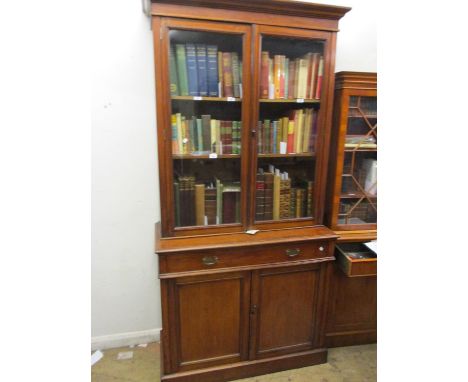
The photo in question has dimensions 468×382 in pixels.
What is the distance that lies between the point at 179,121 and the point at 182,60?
0.99 feet

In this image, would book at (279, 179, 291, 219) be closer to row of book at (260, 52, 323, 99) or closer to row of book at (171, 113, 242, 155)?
row of book at (171, 113, 242, 155)

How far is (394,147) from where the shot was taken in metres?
0.52

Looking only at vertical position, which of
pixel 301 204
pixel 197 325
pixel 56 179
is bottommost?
pixel 197 325

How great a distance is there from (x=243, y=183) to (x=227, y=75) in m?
0.58

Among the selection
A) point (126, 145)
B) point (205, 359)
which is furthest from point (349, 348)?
point (126, 145)

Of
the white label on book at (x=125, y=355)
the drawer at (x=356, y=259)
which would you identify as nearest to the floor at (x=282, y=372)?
the white label on book at (x=125, y=355)

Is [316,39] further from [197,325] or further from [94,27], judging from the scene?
[197,325]

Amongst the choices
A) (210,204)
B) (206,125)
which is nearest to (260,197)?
(210,204)

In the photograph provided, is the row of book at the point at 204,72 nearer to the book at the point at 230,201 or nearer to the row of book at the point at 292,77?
the row of book at the point at 292,77

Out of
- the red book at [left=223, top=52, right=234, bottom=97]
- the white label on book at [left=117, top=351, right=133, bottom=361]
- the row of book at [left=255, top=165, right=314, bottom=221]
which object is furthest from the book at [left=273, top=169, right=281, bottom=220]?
the white label on book at [left=117, top=351, right=133, bottom=361]

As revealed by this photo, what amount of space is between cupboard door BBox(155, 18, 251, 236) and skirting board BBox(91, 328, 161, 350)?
919 millimetres

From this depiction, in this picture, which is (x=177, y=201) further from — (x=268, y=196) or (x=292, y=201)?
(x=292, y=201)

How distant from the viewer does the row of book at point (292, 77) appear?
1.55 meters

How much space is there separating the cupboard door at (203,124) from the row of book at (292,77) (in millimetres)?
149
